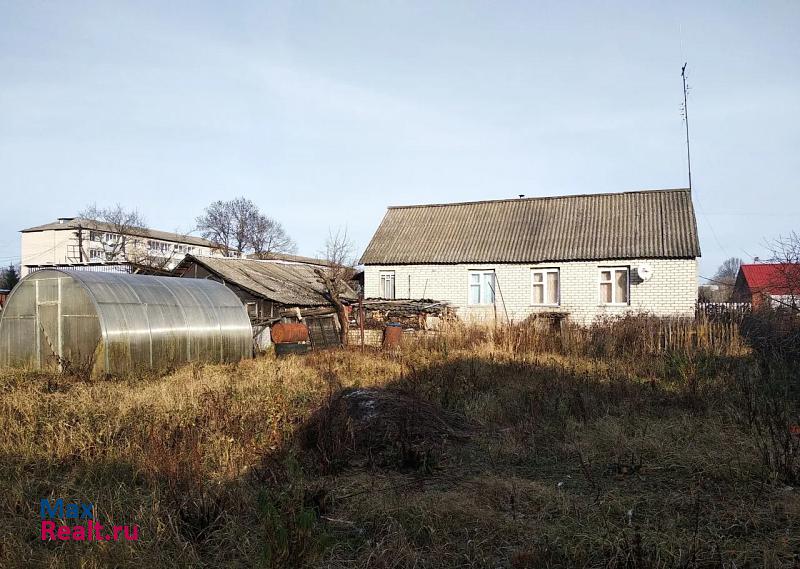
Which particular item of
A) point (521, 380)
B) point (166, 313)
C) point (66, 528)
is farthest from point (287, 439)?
point (166, 313)

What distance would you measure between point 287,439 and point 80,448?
6.92ft

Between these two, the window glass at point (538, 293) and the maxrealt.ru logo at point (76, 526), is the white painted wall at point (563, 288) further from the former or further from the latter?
the maxrealt.ru logo at point (76, 526)

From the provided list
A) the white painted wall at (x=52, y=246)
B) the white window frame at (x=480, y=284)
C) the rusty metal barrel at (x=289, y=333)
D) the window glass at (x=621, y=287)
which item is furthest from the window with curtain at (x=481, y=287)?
the white painted wall at (x=52, y=246)

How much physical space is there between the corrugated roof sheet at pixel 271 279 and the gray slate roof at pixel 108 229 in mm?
37465

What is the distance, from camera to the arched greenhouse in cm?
1244

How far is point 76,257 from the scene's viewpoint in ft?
205

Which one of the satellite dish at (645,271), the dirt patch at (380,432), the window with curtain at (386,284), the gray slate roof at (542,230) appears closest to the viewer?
the dirt patch at (380,432)

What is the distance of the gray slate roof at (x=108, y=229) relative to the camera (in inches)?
2347

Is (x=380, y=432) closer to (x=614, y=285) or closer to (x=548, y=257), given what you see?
(x=548, y=257)

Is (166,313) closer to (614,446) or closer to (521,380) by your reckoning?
(521,380)

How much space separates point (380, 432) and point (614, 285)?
54.7ft

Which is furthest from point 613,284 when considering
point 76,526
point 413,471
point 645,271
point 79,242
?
point 79,242

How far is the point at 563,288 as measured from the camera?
21.8 metres

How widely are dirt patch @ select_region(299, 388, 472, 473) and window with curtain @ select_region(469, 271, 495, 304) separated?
15379mm
